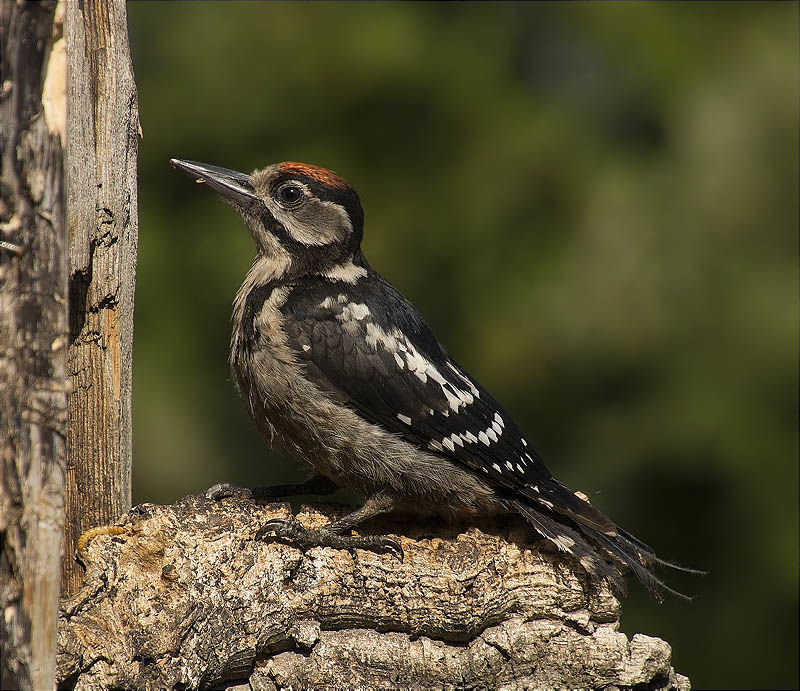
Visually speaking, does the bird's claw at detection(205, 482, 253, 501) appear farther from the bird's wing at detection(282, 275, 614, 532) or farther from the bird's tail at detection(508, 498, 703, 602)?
the bird's tail at detection(508, 498, 703, 602)

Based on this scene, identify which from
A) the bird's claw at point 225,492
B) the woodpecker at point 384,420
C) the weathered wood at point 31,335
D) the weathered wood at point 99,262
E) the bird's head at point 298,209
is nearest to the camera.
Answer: the weathered wood at point 31,335

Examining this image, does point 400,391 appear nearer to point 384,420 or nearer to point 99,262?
point 384,420

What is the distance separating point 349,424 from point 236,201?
1.07 metres

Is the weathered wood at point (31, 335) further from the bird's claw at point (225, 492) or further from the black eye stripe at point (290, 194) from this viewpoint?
the black eye stripe at point (290, 194)

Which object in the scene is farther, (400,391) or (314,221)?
(314,221)

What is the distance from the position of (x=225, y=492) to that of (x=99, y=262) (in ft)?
3.37

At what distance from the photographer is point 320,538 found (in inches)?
128

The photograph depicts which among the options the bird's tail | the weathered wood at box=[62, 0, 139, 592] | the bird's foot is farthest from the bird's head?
the bird's tail

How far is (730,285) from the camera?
17.2ft

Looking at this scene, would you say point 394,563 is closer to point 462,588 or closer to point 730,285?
point 462,588

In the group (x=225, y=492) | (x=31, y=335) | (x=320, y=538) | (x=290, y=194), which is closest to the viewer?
(x=31, y=335)

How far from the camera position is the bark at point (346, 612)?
2.88 metres

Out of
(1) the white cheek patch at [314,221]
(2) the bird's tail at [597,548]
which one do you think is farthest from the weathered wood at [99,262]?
(2) the bird's tail at [597,548]

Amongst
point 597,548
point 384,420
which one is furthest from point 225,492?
point 597,548
